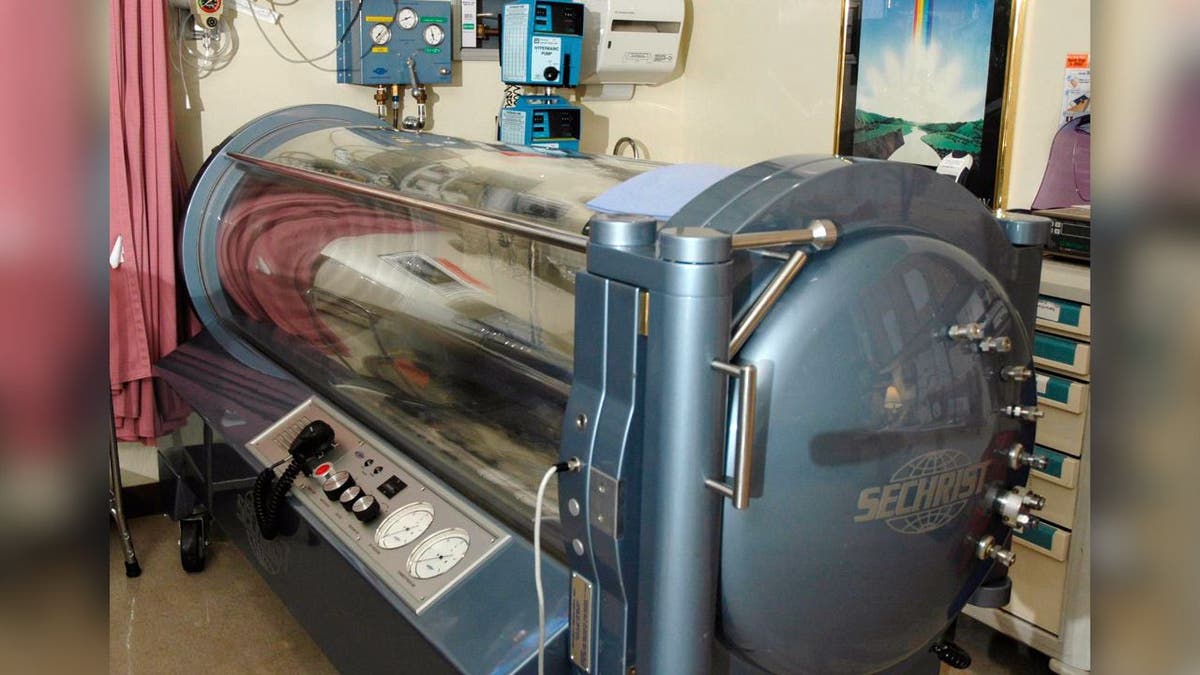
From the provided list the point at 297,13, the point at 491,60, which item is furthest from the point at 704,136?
the point at 297,13

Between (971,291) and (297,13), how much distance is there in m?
2.58

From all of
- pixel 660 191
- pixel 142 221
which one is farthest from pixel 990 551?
pixel 142 221

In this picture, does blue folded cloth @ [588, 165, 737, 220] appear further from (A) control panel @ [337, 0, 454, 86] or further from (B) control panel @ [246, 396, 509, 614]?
(A) control panel @ [337, 0, 454, 86]

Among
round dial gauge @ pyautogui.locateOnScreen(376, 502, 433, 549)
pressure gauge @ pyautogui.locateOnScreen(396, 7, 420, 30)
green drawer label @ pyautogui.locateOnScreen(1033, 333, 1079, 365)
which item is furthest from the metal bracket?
pressure gauge @ pyautogui.locateOnScreen(396, 7, 420, 30)

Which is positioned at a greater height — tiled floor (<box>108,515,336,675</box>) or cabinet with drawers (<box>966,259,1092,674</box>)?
cabinet with drawers (<box>966,259,1092,674</box>)

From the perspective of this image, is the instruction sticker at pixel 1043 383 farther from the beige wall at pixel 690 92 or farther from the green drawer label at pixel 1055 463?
the beige wall at pixel 690 92

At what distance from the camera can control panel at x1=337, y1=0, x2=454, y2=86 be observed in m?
3.25

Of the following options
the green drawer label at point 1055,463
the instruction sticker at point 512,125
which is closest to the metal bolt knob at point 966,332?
the green drawer label at point 1055,463

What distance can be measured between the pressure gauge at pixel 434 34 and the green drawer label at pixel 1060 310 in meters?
2.08

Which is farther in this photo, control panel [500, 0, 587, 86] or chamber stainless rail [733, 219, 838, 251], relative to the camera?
control panel [500, 0, 587, 86]

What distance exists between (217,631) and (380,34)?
187 cm

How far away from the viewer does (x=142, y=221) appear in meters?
2.88

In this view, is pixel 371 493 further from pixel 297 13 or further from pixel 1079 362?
pixel 297 13

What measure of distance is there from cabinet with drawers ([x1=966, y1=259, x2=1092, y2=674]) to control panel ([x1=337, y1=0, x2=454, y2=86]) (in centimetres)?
203
